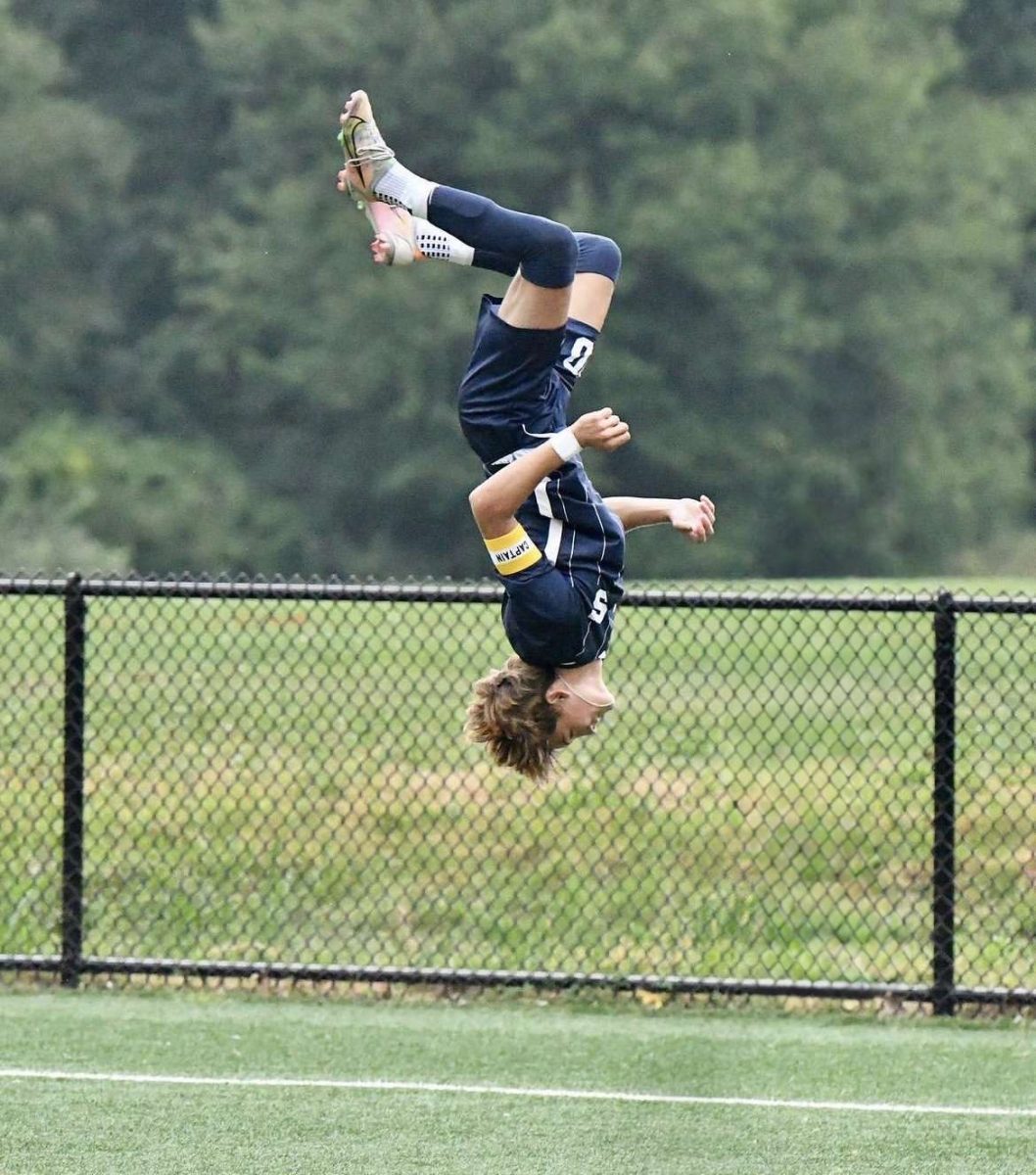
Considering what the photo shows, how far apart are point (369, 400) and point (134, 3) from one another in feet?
31.5

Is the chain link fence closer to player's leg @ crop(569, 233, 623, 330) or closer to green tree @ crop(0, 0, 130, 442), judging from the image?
player's leg @ crop(569, 233, 623, 330)

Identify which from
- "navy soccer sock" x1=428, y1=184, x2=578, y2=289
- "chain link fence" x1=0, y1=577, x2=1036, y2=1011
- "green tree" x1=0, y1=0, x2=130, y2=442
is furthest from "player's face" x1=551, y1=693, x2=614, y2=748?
"green tree" x1=0, y1=0, x2=130, y2=442

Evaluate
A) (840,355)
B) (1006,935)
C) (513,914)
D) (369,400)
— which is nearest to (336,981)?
(513,914)

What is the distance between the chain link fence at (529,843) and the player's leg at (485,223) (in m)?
2.61

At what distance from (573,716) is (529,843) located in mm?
3885

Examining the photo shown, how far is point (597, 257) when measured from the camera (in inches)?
224

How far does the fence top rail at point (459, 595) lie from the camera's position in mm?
7723

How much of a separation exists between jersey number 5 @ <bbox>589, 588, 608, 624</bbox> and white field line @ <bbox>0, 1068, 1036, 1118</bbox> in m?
2.08

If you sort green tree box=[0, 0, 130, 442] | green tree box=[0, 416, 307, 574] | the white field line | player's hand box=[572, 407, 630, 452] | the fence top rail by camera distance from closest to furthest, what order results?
player's hand box=[572, 407, 630, 452], the white field line, the fence top rail, green tree box=[0, 416, 307, 574], green tree box=[0, 0, 130, 442]

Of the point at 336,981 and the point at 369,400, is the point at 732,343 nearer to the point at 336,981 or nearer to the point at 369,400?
the point at 369,400

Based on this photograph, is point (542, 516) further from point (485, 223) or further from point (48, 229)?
point (48, 229)

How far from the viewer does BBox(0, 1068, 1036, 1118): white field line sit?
6.68m

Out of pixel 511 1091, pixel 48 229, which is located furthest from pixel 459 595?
pixel 48 229

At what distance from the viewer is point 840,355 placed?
111 ft
